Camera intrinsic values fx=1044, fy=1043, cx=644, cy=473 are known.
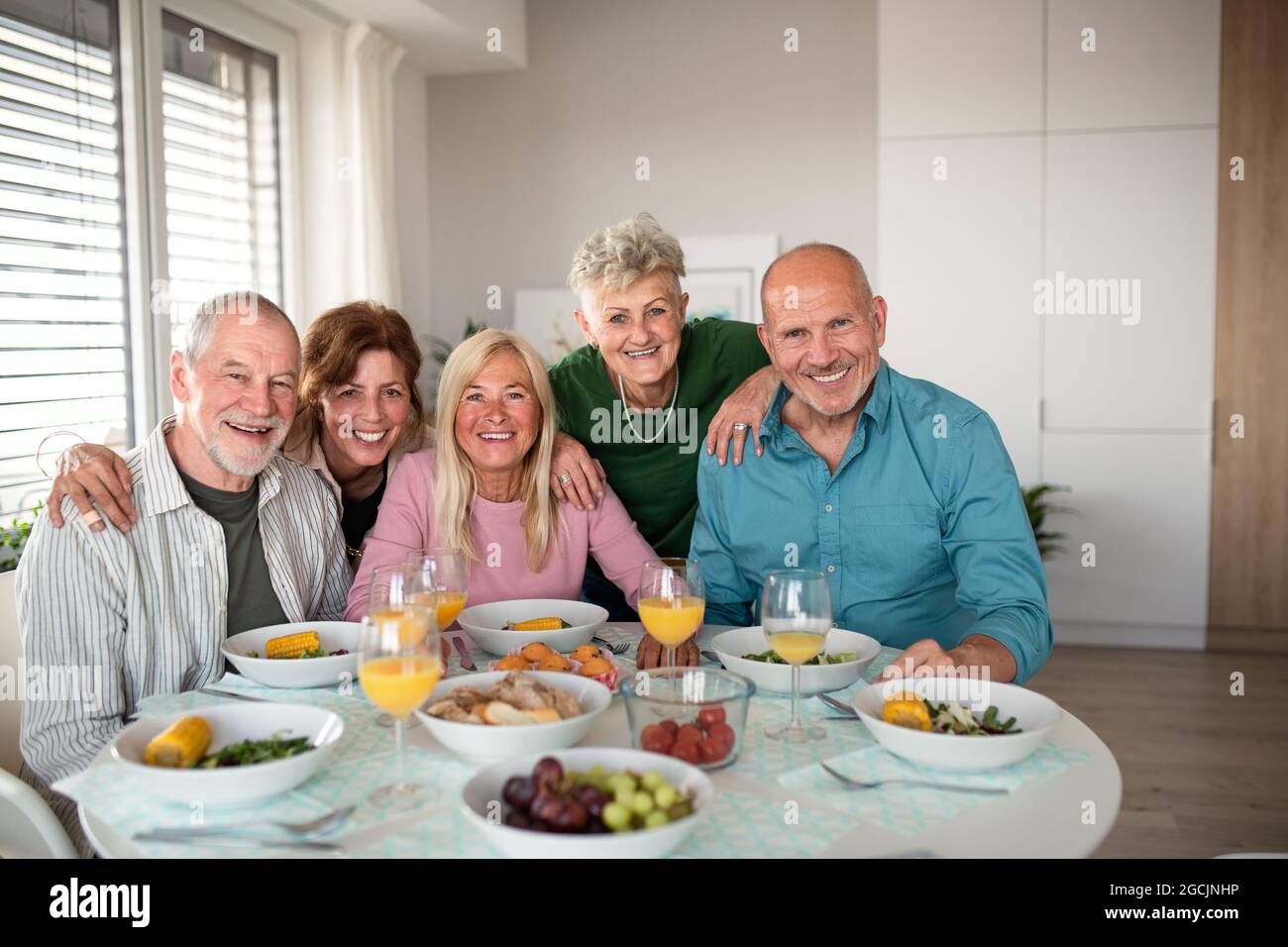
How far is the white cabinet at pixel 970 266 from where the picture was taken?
5.24 meters

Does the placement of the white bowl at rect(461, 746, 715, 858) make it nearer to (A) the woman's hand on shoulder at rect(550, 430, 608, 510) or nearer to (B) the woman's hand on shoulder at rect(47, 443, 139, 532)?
(B) the woman's hand on shoulder at rect(47, 443, 139, 532)

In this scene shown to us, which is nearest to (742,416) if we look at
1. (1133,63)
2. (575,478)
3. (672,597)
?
(575,478)

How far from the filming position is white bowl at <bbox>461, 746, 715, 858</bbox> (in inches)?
43.1

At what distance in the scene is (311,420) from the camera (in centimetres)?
275

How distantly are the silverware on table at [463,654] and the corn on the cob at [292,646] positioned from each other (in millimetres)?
265

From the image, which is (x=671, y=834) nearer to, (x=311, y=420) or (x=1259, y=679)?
(x=311, y=420)

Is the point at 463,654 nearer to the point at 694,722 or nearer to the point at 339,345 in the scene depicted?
the point at 694,722

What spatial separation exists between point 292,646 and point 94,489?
502 mm

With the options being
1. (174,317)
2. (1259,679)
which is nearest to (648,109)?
(174,317)

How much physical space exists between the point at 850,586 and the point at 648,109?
4385 millimetres

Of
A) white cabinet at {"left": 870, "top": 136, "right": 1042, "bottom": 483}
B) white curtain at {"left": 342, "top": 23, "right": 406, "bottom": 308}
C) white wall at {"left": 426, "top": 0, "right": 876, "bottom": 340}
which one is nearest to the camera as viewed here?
white curtain at {"left": 342, "top": 23, "right": 406, "bottom": 308}

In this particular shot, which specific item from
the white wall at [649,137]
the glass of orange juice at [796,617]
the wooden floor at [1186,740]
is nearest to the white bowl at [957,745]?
the glass of orange juice at [796,617]

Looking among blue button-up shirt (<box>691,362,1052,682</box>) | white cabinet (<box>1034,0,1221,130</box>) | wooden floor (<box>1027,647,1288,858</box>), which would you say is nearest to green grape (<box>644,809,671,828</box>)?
blue button-up shirt (<box>691,362,1052,682</box>)

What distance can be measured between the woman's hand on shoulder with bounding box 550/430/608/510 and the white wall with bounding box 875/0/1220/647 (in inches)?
127
